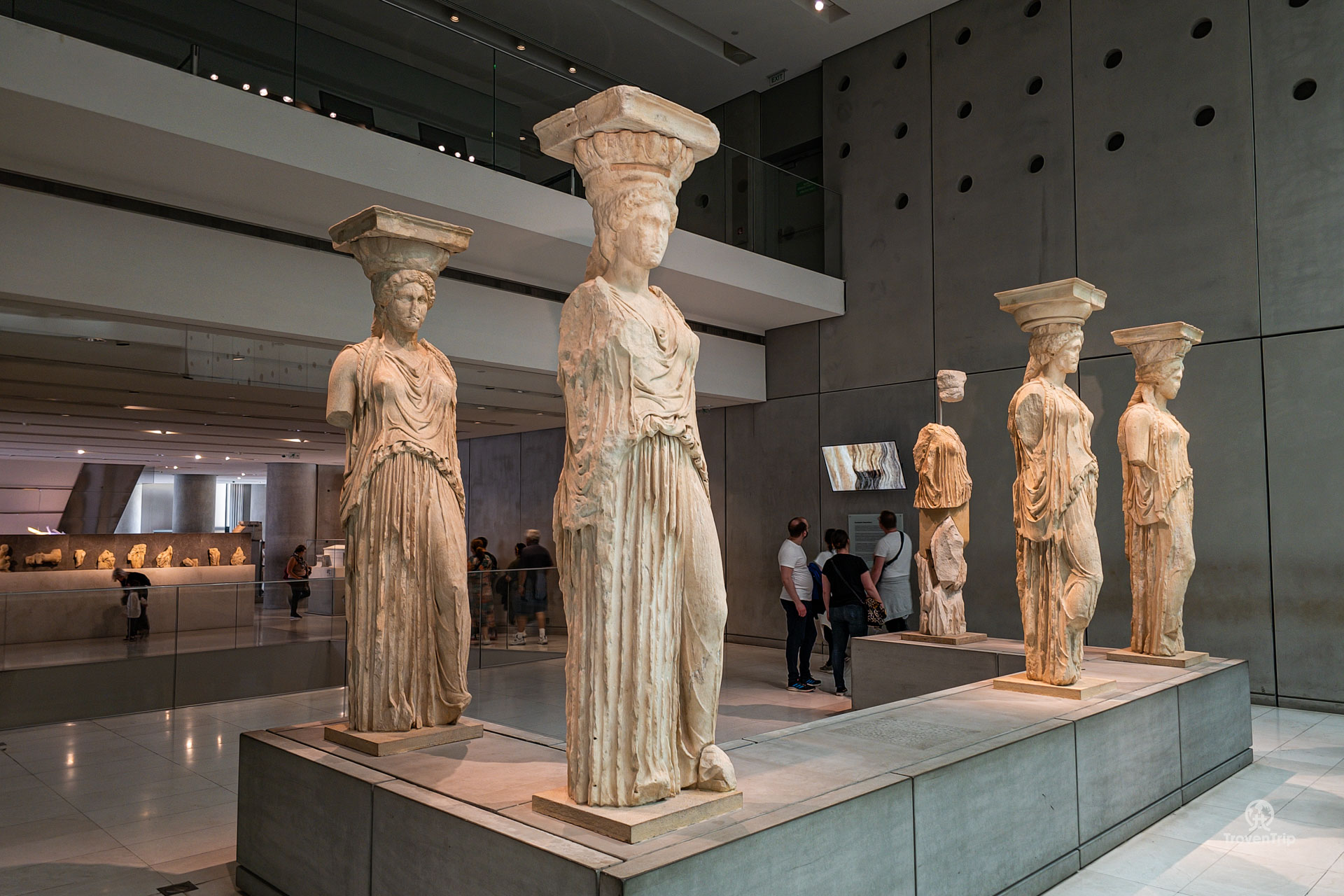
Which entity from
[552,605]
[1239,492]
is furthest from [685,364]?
[552,605]

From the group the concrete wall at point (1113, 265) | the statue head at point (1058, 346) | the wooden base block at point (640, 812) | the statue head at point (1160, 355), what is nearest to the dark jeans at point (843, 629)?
the concrete wall at point (1113, 265)

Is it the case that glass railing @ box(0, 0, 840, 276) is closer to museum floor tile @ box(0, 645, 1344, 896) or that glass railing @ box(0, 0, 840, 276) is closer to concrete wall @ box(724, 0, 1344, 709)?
concrete wall @ box(724, 0, 1344, 709)

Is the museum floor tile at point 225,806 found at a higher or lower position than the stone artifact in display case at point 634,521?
lower

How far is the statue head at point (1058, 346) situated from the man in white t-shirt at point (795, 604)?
12.3ft

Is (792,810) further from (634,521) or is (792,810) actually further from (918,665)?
(918,665)

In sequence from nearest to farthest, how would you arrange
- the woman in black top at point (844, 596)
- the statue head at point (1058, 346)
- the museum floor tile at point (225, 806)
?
the museum floor tile at point (225, 806)
the statue head at point (1058, 346)
the woman in black top at point (844, 596)

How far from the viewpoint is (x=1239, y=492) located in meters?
8.20

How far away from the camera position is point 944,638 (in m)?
7.84

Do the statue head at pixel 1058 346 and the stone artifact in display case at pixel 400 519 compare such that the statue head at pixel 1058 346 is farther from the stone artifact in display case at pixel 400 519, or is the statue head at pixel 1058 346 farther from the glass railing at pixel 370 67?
the glass railing at pixel 370 67

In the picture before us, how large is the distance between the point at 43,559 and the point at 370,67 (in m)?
9.05

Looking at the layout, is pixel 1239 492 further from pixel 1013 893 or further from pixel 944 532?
pixel 1013 893

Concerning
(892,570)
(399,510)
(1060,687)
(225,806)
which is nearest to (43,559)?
(225,806)

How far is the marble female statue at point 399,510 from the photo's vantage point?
419cm

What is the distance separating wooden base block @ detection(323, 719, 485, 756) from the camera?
396 cm
